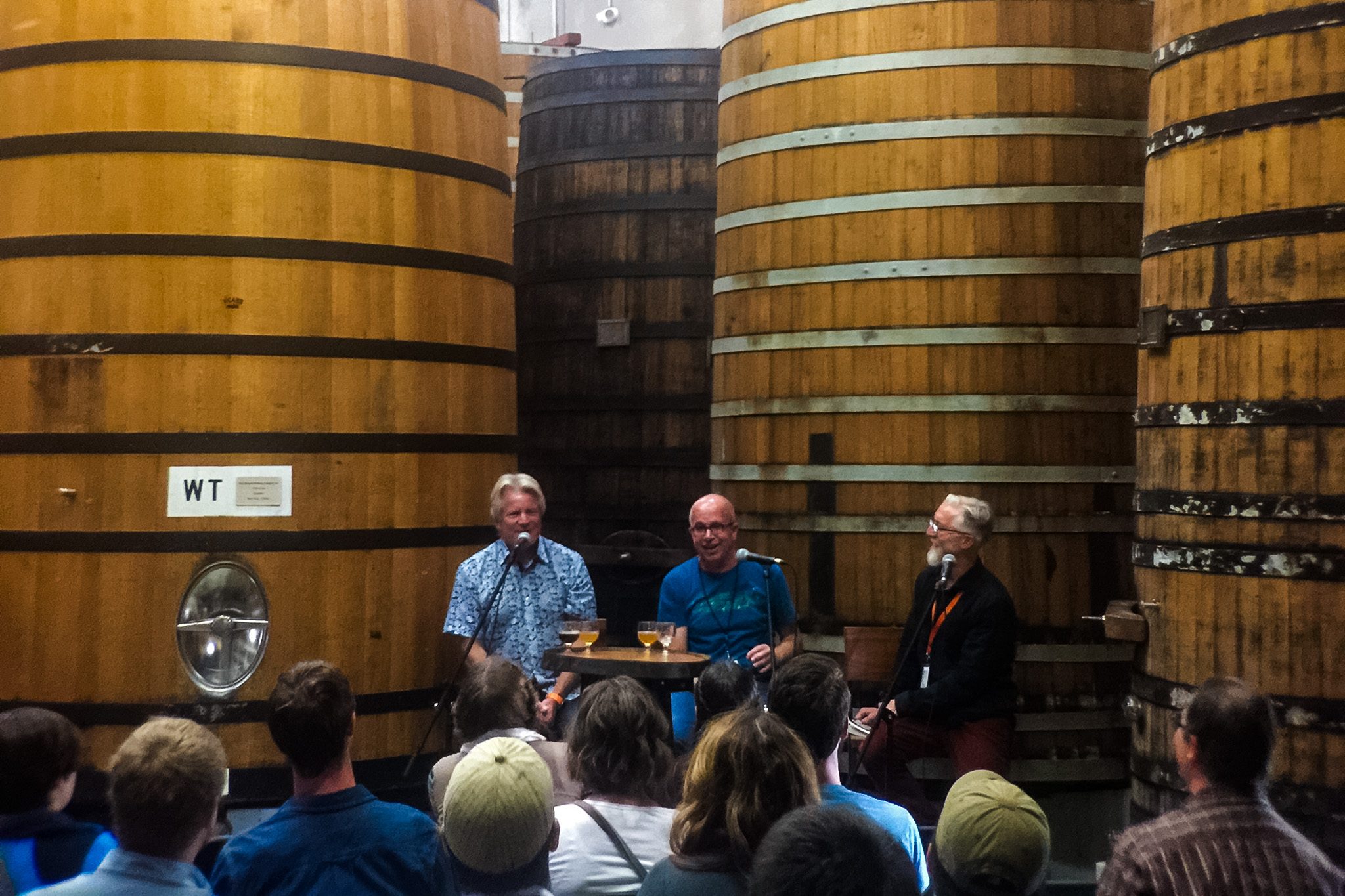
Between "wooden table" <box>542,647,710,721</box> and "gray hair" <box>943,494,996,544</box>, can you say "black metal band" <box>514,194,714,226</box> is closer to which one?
"gray hair" <box>943,494,996,544</box>

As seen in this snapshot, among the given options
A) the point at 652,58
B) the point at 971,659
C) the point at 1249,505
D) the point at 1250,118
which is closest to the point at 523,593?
the point at 971,659

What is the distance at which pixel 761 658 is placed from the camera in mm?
5141

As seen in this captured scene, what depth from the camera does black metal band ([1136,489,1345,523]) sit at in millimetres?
4184

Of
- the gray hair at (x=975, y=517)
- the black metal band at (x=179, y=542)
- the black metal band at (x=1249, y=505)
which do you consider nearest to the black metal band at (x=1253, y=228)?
the black metal band at (x=1249, y=505)

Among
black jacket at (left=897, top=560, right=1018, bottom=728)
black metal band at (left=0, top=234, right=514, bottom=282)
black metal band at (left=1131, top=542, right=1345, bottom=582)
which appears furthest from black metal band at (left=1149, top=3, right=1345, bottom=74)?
black metal band at (left=0, top=234, right=514, bottom=282)

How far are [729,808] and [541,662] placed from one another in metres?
2.64

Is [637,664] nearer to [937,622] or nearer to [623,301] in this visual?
[937,622]

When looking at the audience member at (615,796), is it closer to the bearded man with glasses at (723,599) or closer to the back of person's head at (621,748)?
the back of person's head at (621,748)

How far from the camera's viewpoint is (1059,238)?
5.66 meters

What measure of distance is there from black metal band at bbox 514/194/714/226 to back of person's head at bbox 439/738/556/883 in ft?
16.8

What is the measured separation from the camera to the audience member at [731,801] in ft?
8.38

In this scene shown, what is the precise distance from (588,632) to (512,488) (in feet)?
1.91

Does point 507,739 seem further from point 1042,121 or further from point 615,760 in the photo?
point 1042,121

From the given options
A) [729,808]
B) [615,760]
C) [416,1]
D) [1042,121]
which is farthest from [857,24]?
[729,808]
